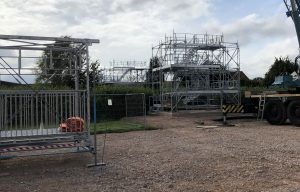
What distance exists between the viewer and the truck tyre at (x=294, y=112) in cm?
2258

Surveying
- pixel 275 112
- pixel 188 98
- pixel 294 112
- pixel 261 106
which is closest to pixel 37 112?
pixel 294 112

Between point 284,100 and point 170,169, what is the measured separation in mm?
15077

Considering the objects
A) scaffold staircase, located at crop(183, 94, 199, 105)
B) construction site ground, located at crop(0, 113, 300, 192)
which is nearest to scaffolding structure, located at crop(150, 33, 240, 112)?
scaffold staircase, located at crop(183, 94, 199, 105)

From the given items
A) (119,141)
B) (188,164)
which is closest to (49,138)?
(188,164)

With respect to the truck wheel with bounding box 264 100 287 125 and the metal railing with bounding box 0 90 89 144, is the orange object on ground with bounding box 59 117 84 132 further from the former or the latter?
the truck wheel with bounding box 264 100 287 125

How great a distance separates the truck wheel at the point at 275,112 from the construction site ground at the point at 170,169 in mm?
8190

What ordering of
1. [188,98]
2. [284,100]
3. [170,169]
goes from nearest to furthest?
[170,169], [284,100], [188,98]

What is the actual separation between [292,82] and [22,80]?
58.5 ft

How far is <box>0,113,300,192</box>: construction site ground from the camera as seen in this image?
883 centimetres

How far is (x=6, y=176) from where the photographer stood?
10.1 meters

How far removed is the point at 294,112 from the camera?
23.0m

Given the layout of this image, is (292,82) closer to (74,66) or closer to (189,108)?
(189,108)

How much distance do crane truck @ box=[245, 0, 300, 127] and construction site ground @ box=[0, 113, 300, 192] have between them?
7721 millimetres

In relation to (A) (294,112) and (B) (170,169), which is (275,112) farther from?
(B) (170,169)
